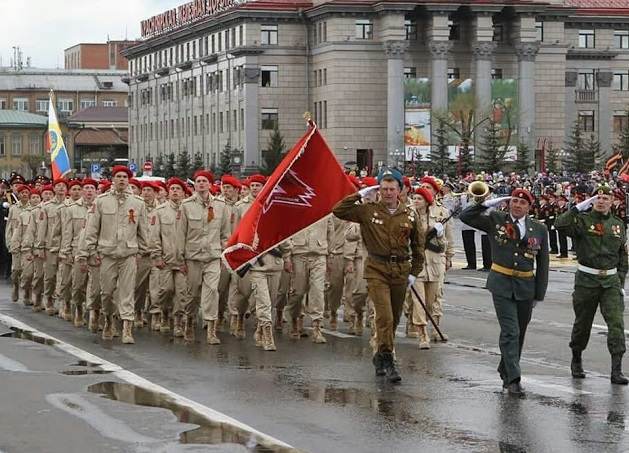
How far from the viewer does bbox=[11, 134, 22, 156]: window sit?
543 ft

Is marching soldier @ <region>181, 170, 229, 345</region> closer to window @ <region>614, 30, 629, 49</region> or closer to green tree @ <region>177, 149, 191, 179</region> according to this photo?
green tree @ <region>177, 149, 191, 179</region>

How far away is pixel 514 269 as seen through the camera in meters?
13.8

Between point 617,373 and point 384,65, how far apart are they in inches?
3558

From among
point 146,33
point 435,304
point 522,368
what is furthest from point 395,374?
point 146,33

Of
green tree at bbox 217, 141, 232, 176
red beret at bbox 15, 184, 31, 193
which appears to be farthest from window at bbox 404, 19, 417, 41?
red beret at bbox 15, 184, 31, 193

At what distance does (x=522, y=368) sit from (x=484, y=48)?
292ft

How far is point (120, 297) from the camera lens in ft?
58.7

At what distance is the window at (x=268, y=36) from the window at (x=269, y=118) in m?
4.37

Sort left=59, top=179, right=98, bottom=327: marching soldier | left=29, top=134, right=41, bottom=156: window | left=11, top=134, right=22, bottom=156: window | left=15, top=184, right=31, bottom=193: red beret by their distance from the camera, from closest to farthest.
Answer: left=59, top=179, right=98, bottom=327: marching soldier → left=15, top=184, right=31, bottom=193: red beret → left=11, top=134, right=22, bottom=156: window → left=29, top=134, right=41, bottom=156: window

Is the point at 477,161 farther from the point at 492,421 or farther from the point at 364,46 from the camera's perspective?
the point at 492,421

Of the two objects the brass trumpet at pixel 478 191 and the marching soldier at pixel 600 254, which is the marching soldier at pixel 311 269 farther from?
the brass trumpet at pixel 478 191

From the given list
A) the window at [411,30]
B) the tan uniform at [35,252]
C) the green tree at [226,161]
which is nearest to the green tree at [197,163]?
the green tree at [226,161]

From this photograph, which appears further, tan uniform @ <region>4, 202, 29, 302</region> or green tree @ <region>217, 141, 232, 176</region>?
green tree @ <region>217, 141, 232, 176</region>

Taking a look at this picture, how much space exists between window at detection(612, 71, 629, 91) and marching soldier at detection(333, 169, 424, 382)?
332 ft
